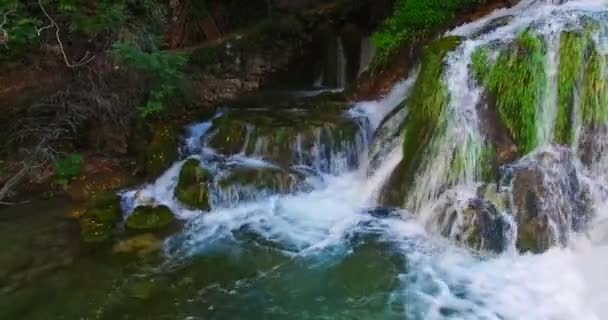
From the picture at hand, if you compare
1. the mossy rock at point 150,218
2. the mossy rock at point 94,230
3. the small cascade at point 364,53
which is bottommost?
the mossy rock at point 94,230

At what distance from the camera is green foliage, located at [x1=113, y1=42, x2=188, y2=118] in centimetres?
722

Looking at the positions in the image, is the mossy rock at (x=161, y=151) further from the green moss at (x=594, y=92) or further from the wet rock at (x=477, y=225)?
the green moss at (x=594, y=92)

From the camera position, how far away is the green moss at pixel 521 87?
6.10 meters

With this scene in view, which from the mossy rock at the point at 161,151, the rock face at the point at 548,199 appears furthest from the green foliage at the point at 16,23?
the rock face at the point at 548,199

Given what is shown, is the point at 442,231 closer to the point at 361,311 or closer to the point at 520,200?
the point at 520,200

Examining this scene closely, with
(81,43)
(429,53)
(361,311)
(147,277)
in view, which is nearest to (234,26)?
(81,43)

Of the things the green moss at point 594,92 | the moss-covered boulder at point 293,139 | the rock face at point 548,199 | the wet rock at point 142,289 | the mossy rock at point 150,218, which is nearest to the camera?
the wet rock at point 142,289

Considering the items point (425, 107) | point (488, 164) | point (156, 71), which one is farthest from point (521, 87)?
point (156, 71)

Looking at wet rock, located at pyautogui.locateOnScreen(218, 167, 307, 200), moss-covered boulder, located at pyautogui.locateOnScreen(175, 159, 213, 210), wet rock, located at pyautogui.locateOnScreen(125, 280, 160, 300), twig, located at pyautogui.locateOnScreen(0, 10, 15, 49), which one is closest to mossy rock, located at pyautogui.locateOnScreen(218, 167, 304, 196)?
wet rock, located at pyautogui.locateOnScreen(218, 167, 307, 200)

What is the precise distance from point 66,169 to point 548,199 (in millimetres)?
5971

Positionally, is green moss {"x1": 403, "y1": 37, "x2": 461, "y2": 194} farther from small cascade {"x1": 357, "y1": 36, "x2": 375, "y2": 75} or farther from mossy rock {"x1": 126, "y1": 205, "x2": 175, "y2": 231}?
small cascade {"x1": 357, "y1": 36, "x2": 375, "y2": 75}

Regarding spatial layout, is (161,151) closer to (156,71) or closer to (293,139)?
(156,71)

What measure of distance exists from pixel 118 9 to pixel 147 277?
11.5 ft

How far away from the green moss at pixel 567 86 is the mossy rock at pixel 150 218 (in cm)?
444
